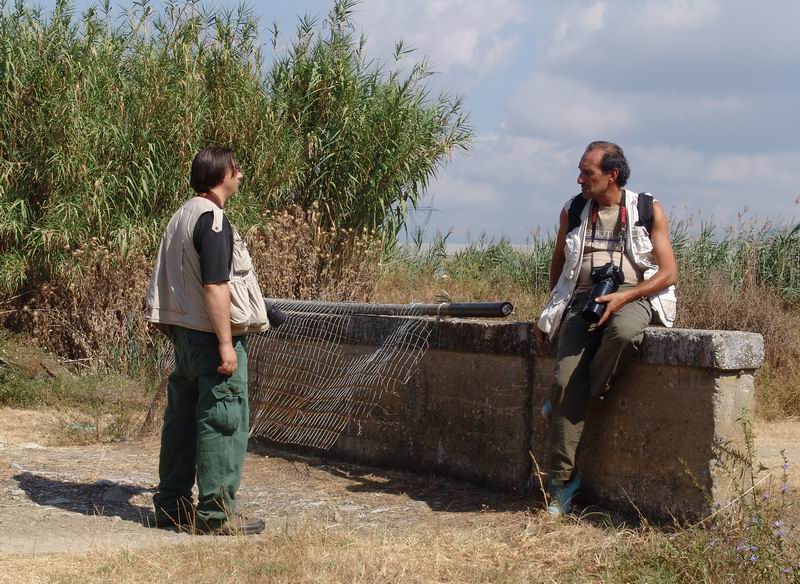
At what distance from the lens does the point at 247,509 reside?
590cm

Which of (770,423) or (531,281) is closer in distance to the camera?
(770,423)

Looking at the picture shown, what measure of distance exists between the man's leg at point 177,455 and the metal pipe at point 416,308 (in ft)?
5.51

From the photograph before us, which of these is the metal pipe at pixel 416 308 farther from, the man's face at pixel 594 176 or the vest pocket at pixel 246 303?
the vest pocket at pixel 246 303

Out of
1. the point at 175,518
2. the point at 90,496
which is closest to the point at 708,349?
the point at 175,518

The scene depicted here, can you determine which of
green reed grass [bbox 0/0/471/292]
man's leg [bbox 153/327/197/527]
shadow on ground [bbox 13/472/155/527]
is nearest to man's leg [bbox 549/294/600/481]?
man's leg [bbox 153/327/197/527]

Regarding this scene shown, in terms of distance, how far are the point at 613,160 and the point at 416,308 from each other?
1871 mm

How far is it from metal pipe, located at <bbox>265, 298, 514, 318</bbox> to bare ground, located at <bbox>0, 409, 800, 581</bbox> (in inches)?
39.6

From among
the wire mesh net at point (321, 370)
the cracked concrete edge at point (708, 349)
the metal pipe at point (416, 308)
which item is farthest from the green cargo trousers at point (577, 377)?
the wire mesh net at point (321, 370)

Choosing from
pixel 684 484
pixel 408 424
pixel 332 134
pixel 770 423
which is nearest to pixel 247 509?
pixel 408 424

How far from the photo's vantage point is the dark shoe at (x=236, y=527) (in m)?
5.14

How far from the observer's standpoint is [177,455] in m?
5.38

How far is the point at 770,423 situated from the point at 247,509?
570 cm

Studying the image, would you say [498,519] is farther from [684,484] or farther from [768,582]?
[768,582]

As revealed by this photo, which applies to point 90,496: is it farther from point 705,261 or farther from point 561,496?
point 705,261
